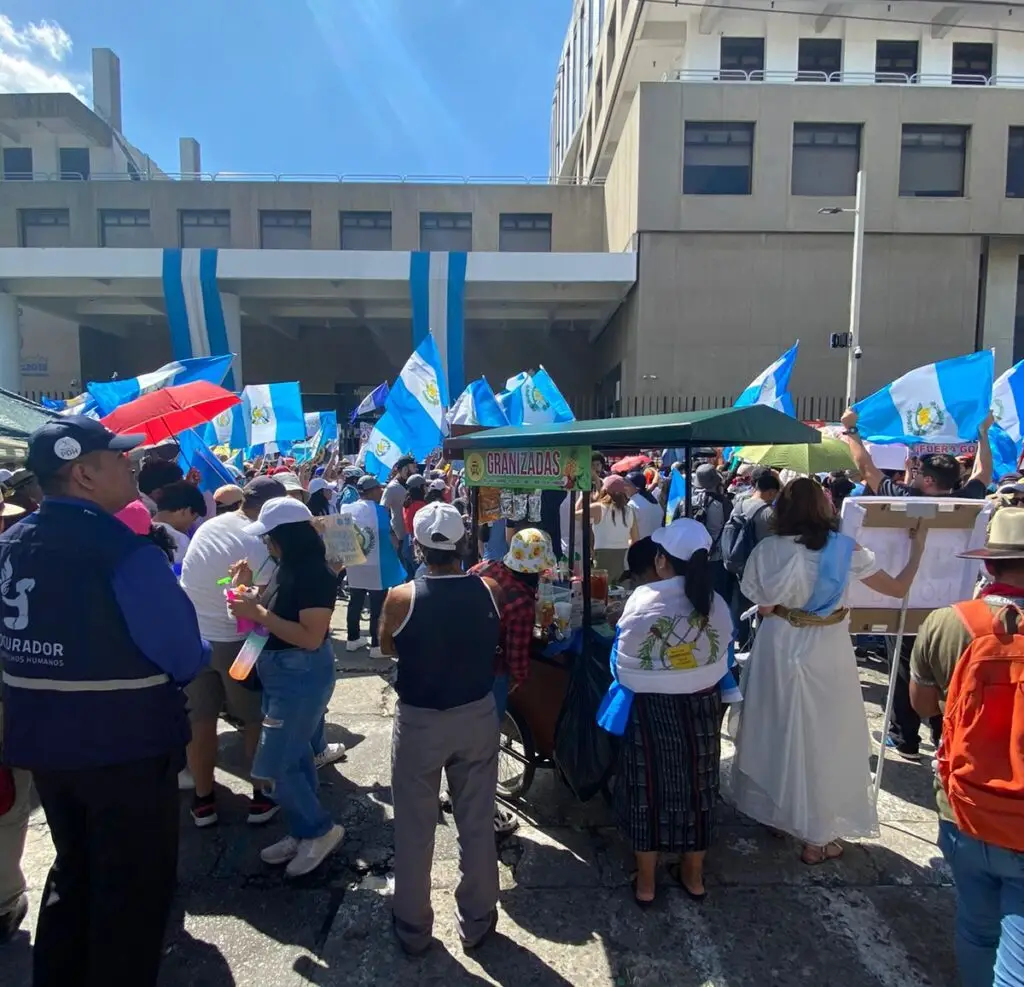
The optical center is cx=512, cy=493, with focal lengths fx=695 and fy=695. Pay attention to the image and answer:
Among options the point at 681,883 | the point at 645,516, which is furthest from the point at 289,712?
the point at 645,516

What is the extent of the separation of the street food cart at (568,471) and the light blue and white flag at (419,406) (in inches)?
141

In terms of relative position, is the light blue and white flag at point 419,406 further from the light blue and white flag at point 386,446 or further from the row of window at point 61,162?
the row of window at point 61,162

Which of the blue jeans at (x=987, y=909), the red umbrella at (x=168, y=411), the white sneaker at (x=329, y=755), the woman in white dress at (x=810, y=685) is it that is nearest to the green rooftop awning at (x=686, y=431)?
the woman in white dress at (x=810, y=685)

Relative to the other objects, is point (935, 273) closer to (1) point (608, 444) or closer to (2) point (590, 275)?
Result: (2) point (590, 275)

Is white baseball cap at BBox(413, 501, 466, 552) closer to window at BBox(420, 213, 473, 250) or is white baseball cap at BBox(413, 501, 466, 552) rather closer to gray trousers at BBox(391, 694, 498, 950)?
gray trousers at BBox(391, 694, 498, 950)

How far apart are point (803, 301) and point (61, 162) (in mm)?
31256

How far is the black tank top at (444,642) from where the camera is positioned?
2.64 metres

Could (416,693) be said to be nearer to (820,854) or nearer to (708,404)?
(820,854)

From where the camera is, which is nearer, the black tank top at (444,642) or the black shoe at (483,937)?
the black tank top at (444,642)

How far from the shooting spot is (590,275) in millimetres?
21438

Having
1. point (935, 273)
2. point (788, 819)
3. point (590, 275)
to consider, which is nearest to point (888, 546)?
point (788, 819)

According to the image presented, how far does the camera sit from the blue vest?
2.16 m

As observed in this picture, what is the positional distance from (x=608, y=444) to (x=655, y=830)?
1807 mm

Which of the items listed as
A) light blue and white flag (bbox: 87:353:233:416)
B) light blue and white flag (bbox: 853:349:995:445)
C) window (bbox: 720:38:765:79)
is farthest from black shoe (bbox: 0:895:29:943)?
window (bbox: 720:38:765:79)
